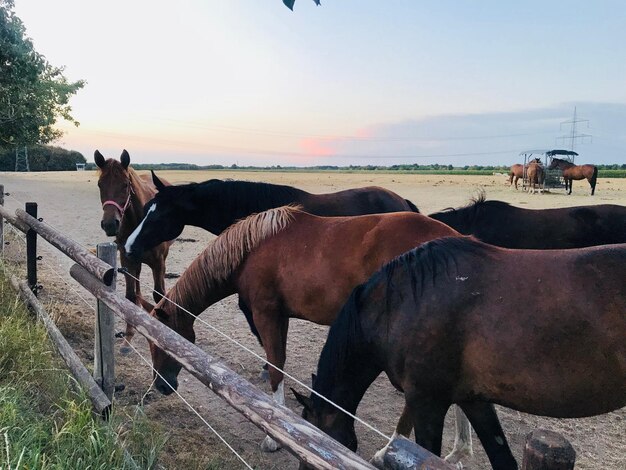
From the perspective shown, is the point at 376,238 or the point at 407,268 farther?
the point at 376,238

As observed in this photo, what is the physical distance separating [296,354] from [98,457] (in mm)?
2901

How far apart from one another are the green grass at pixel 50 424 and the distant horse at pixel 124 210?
160 centimetres

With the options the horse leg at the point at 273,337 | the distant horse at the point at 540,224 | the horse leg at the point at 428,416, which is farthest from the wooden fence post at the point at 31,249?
the horse leg at the point at 428,416

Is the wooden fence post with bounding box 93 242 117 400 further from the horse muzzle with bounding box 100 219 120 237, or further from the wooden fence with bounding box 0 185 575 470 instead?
the horse muzzle with bounding box 100 219 120 237

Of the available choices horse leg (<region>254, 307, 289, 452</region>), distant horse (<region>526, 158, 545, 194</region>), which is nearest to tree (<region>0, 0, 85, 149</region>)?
horse leg (<region>254, 307, 289, 452</region>)

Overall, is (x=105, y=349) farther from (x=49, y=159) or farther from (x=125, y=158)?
(x=49, y=159)

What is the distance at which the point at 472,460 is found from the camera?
321 cm

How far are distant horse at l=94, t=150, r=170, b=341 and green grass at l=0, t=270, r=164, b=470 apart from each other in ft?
5.24

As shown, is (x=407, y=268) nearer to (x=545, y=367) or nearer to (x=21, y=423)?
(x=545, y=367)

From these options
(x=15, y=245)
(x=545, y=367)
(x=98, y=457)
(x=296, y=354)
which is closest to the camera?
(x=545, y=367)

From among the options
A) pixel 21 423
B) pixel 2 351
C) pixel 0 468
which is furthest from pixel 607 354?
pixel 2 351

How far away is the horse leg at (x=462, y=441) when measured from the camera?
3.20m

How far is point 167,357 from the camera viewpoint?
3.61m

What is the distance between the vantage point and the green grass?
86.0 inches
